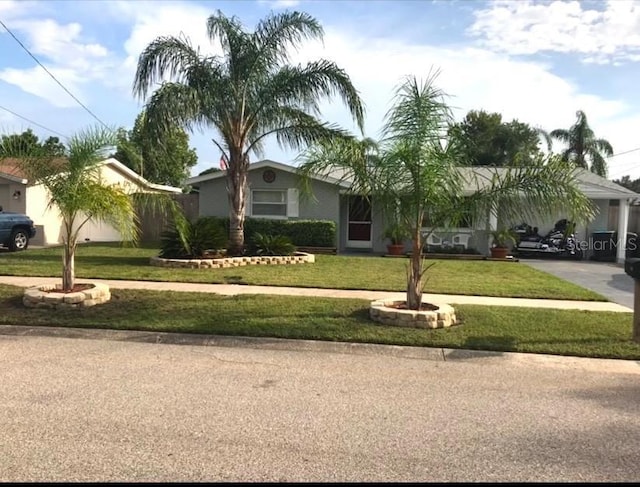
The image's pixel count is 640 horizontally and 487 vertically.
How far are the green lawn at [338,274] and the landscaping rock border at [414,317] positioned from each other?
2889 millimetres

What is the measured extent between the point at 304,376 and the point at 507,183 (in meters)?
4.21

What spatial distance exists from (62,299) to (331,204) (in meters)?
12.5

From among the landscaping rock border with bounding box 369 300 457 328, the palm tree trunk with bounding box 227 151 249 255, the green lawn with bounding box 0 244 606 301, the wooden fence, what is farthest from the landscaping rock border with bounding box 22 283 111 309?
the wooden fence

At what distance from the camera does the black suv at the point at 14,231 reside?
56.6 ft

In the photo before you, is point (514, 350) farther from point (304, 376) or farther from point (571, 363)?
point (304, 376)

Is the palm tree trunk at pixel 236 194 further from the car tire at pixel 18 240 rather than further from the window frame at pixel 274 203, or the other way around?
the car tire at pixel 18 240

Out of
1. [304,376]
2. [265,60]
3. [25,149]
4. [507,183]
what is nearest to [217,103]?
[265,60]

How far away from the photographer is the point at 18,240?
17.8 metres

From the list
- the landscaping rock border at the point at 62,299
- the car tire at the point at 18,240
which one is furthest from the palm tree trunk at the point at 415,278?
the car tire at the point at 18,240

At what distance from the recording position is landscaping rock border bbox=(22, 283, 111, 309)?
834 cm

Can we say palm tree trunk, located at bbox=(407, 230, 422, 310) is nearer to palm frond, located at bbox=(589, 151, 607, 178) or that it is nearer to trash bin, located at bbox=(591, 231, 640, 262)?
trash bin, located at bbox=(591, 231, 640, 262)

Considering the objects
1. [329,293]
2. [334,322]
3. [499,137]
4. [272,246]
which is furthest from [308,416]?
[499,137]

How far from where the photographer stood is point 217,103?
14.0 metres

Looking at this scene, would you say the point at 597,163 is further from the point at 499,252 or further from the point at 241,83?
the point at 241,83
